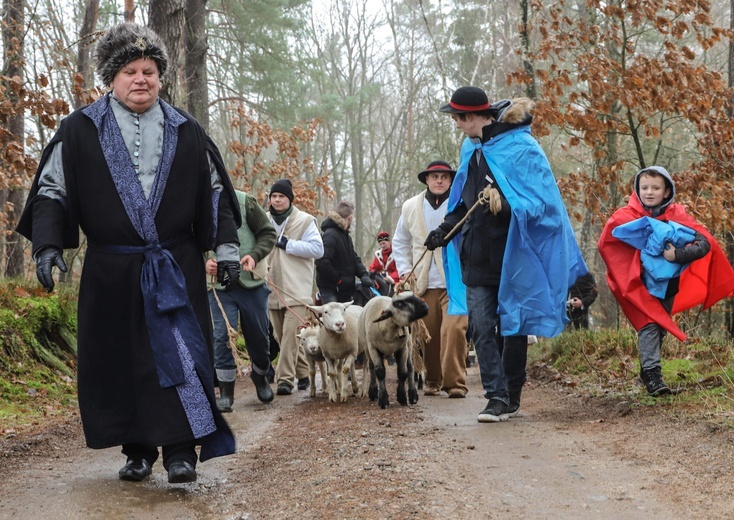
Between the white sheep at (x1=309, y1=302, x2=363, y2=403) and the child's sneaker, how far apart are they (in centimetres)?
244

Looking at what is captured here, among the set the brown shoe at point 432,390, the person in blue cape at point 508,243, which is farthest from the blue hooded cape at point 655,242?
the brown shoe at point 432,390

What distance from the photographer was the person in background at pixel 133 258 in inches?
207

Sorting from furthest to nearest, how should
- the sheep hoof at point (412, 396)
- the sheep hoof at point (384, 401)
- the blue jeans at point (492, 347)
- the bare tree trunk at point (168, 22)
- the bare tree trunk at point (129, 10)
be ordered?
the bare tree trunk at point (129, 10) → the bare tree trunk at point (168, 22) → the sheep hoof at point (412, 396) → the sheep hoof at point (384, 401) → the blue jeans at point (492, 347)

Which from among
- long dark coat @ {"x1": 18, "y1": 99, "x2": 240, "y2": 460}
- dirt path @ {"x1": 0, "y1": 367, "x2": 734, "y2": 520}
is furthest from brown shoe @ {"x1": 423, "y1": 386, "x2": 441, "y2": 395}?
long dark coat @ {"x1": 18, "y1": 99, "x2": 240, "y2": 460}

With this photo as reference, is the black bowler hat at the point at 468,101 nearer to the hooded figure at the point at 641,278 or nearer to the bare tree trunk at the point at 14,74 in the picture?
the hooded figure at the point at 641,278

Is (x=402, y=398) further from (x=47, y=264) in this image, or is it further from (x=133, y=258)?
(x=47, y=264)

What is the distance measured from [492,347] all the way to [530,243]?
37.4 inches

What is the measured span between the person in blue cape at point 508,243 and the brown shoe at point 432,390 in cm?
273

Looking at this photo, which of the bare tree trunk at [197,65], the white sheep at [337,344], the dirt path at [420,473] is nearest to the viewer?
the dirt path at [420,473]

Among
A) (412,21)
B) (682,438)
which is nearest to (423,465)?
(682,438)

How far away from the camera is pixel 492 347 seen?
304 inches

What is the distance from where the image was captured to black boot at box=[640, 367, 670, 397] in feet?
24.9

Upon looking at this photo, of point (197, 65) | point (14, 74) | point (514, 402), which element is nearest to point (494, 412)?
point (514, 402)

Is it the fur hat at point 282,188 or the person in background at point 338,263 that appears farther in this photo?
the person in background at point 338,263
